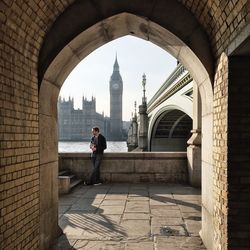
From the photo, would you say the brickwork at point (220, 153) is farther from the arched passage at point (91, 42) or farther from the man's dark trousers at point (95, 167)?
the man's dark trousers at point (95, 167)

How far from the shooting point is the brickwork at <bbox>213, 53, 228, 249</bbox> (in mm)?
3725

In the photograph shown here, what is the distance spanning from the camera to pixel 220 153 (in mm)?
3947

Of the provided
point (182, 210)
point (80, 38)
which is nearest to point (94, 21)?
point (80, 38)

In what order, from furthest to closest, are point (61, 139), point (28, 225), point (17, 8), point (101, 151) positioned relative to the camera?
point (61, 139), point (101, 151), point (28, 225), point (17, 8)

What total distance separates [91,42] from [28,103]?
1.57 metres

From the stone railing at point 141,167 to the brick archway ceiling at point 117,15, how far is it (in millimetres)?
6042

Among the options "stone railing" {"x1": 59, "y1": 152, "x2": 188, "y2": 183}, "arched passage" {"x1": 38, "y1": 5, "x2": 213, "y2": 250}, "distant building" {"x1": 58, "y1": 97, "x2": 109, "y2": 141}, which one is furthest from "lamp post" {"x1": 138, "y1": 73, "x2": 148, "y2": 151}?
"distant building" {"x1": 58, "y1": 97, "x2": 109, "y2": 141}

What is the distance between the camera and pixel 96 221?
598cm

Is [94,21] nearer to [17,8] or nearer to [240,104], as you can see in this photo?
[17,8]

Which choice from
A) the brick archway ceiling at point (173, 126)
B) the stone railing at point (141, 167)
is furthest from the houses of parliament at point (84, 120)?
the stone railing at point (141, 167)

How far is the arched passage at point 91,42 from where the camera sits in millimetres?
4453

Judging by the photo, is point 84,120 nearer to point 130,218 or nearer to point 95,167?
point 95,167

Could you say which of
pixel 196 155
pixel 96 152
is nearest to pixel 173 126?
pixel 196 155

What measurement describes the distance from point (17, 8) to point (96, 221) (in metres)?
3.90
